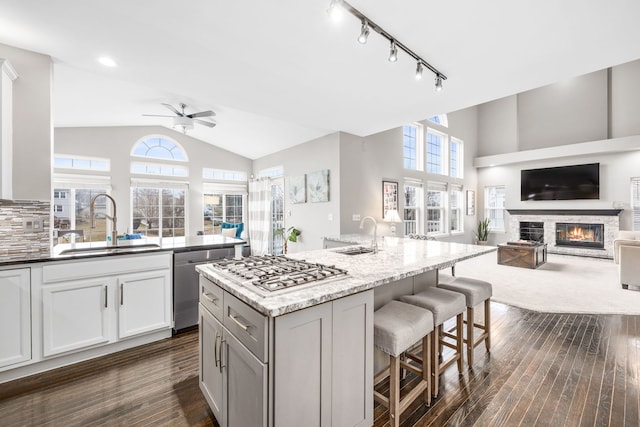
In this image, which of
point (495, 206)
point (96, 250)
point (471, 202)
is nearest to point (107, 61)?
point (96, 250)

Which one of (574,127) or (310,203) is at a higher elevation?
(574,127)

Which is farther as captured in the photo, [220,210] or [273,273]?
[220,210]

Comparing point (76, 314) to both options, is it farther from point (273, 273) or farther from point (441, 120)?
point (441, 120)

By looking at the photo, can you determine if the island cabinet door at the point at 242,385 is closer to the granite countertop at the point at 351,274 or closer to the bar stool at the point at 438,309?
the granite countertop at the point at 351,274

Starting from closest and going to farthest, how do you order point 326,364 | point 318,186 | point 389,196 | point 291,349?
point 291,349
point 326,364
point 318,186
point 389,196

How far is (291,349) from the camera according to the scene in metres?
1.13

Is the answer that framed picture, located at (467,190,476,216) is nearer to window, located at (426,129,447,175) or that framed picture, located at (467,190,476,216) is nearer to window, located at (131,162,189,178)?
window, located at (426,129,447,175)

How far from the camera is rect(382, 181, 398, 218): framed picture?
5570 mm

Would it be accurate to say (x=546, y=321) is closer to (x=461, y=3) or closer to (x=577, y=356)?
(x=577, y=356)

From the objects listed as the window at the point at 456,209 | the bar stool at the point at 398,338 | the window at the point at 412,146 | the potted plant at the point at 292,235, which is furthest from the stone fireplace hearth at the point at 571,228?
the bar stool at the point at 398,338

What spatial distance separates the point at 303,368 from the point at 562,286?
513cm

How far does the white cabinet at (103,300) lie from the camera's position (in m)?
2.12

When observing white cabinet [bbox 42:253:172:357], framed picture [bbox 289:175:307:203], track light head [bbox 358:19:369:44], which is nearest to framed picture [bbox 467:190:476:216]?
framed picture [bbox 289:175:307:203]

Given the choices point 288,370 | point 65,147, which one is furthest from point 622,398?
point 65,147
